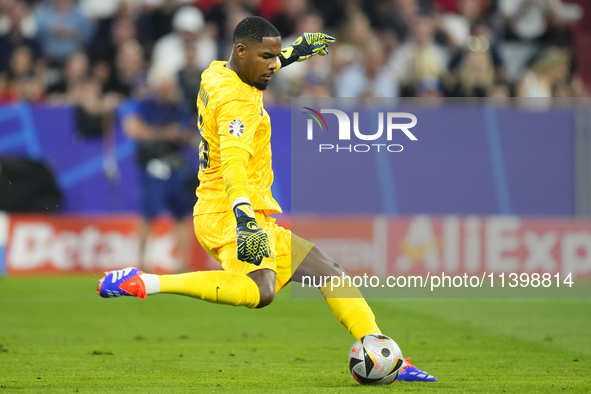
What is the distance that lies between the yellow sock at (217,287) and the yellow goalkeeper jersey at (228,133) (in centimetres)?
49

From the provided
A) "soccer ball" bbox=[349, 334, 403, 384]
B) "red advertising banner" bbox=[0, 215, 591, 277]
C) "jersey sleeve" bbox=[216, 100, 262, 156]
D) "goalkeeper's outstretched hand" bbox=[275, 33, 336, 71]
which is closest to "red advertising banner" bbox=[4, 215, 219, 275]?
"red advertising banner" bbox=[0, 215, 591, 277]

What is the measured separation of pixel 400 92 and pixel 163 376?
339 inches

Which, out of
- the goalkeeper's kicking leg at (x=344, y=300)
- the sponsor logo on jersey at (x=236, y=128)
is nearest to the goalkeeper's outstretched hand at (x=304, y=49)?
the sponsor logo on jersey at (x=236, y=128)

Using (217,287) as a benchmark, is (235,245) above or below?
above

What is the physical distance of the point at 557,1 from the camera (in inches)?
605

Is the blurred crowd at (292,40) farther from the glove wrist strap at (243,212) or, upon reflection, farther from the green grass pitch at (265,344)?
the glove wrist strap at (243,212)

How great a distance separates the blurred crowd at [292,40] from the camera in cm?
1285

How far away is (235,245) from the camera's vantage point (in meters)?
5.00

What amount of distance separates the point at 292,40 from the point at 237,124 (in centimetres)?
909

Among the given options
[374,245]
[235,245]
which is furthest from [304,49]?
[374,245]

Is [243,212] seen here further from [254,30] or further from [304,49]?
[304,49]

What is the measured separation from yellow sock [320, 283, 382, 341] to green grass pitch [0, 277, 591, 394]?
33 cm

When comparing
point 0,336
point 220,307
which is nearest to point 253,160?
point 0,336

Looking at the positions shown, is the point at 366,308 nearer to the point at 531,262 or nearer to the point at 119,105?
the point at 531,262
